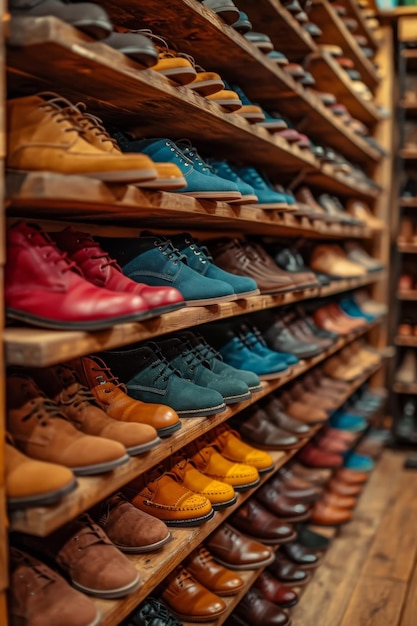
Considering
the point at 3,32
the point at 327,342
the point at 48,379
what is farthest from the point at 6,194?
the point at 327,342

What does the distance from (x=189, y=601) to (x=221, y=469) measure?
413 mm

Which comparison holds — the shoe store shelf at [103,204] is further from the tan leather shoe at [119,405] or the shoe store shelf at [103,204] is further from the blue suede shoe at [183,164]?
the tan leather shoe at [119,405]

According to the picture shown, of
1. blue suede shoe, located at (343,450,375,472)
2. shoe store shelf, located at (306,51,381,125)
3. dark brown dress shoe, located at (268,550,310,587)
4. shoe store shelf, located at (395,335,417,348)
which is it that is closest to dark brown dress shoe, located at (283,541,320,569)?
dark brown dress shoe, located at (268,550,310,587)

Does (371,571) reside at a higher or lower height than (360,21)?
lower

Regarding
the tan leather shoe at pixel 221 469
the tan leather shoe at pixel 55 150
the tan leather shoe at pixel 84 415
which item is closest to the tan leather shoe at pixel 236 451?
the tan leather shoe at pixel 221 469

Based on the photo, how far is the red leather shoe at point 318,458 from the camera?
344 cm

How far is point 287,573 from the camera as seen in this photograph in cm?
276

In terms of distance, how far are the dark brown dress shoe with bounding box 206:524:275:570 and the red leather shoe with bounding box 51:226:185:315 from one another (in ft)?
3.32

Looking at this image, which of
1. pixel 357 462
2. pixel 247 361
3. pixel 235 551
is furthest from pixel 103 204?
pixel 357 462

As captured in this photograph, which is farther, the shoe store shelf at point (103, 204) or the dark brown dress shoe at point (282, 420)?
the dark brown dress shoe at point (282, 420)

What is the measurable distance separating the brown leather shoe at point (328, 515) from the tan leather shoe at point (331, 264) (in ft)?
3.69

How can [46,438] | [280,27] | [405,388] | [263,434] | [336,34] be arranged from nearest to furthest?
[46,438]
[263,434]
[280,27]
[336,34]
[405,388]

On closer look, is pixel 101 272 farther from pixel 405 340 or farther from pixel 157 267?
pixel 405 340

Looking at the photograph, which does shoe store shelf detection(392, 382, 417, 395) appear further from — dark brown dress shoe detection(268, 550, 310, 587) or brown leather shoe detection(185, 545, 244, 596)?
brown leather shoe detection(185, 545, 244, 596)
